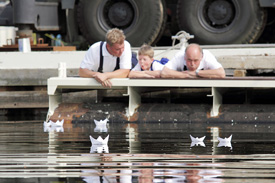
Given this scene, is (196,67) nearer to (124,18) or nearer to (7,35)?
(124,18)

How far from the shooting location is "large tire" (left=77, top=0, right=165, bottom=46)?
11.8 m

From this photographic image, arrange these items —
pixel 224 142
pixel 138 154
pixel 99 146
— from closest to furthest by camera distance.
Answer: pixel 138 154 < pixel 99 146 < pixel 224 142

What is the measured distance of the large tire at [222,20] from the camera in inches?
452

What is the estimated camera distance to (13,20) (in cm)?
1230

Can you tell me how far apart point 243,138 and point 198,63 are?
1.82m

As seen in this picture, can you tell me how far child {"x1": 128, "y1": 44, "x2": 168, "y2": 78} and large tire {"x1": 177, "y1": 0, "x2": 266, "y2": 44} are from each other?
7.41ft

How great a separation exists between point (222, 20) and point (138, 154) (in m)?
5.85

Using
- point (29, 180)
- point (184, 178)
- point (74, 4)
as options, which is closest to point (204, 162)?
point (184, 178)

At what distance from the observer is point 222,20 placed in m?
11.6

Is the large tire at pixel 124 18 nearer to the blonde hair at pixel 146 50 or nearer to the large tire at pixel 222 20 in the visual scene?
the large tire at pixel 222 20

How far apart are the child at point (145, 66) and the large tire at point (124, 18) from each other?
2.20 m

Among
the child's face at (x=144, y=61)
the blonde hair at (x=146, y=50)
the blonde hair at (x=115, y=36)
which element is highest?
the blonde hair at (x=115, y=36)

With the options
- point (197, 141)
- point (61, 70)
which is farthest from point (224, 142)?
point (61, 70)

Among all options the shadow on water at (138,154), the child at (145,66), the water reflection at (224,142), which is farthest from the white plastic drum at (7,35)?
the water reflection at (224,142)
